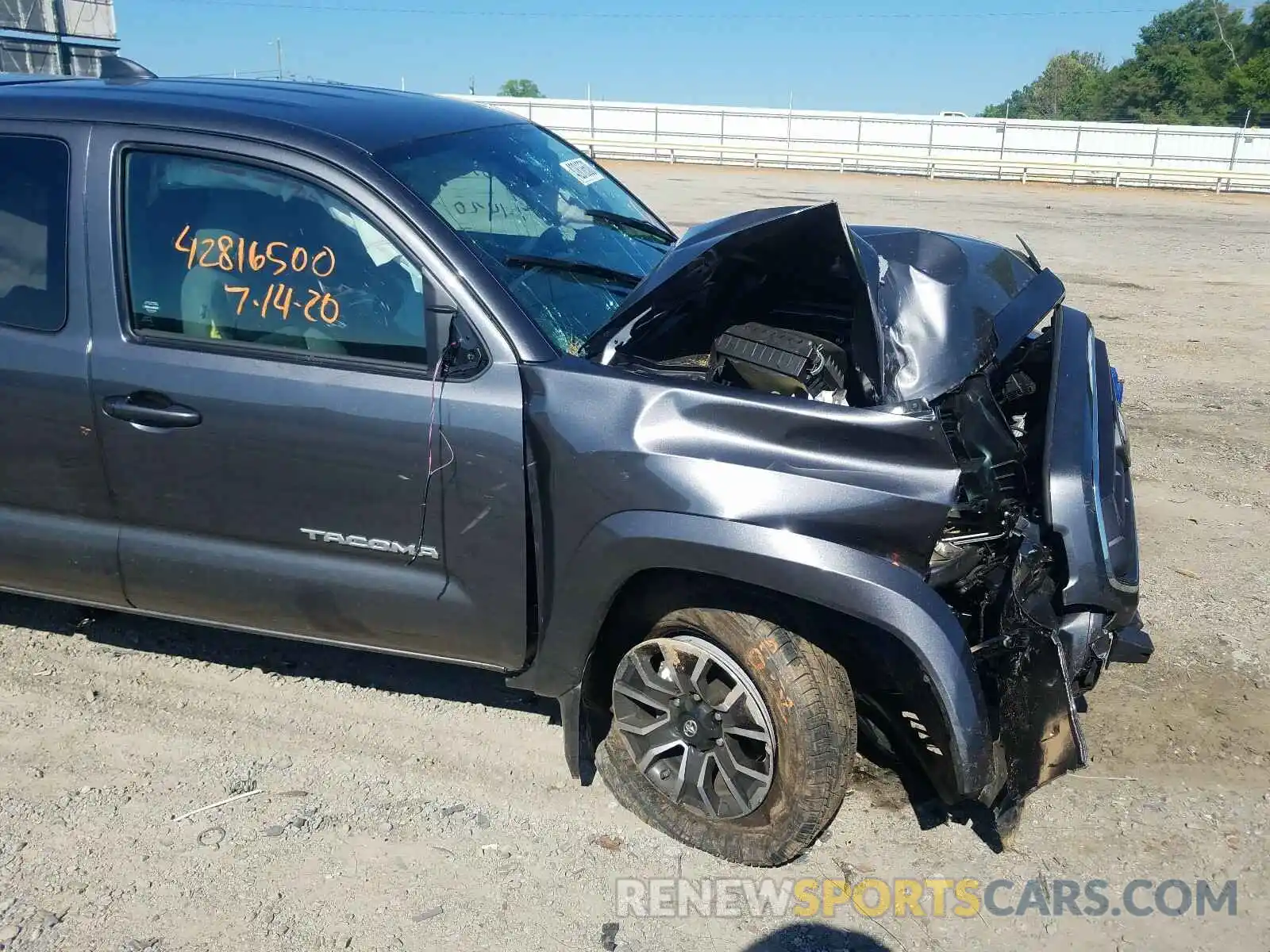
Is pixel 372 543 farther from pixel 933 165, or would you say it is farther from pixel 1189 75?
pixel 1189 75

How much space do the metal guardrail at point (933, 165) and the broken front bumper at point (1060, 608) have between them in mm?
30133

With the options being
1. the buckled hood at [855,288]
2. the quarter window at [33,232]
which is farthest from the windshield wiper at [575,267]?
the quarter window at [33,232]

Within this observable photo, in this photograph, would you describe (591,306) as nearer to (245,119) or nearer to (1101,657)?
(245,119)

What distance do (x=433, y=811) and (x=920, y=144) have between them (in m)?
36.9

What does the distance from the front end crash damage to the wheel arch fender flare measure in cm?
12

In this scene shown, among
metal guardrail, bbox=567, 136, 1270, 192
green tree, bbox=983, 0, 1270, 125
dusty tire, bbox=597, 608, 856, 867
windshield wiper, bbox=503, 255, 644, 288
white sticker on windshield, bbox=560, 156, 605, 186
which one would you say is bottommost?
dusty tire, bbox=597, 608, 856, 867

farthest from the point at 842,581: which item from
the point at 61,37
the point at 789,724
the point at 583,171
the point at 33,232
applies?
the point at 61,37

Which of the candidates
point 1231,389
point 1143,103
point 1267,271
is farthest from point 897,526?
point 1143,103

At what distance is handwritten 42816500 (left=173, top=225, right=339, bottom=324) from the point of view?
3045mm

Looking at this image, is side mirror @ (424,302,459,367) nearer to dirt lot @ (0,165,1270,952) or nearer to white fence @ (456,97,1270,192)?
dirt lot @ (0,165,1270,952)

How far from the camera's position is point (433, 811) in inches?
126

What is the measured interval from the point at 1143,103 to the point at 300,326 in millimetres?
73420

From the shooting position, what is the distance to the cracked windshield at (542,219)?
3113mm

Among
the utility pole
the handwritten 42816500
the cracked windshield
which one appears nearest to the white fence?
the utility pole
